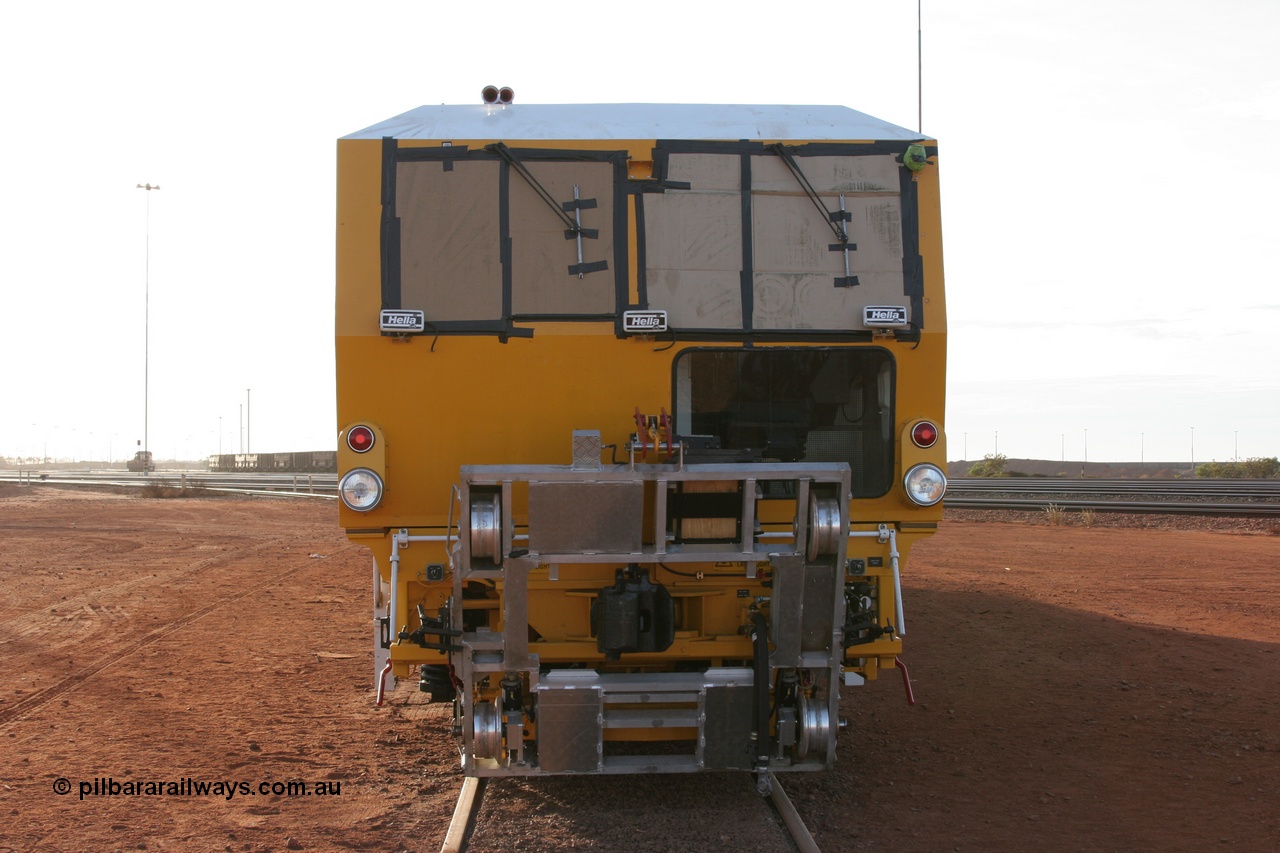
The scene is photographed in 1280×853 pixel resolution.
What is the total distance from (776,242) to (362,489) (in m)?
2.50

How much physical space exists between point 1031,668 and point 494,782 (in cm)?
546

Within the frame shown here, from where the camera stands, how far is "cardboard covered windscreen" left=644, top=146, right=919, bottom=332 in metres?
5.86

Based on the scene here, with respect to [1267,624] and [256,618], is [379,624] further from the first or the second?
[1267,624]

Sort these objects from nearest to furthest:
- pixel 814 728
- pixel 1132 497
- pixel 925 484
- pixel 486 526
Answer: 1. pixel 486 526
2. pixel 814 728
3. pixel 925 484
4. pixel 1132 497

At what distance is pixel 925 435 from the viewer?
230 inches

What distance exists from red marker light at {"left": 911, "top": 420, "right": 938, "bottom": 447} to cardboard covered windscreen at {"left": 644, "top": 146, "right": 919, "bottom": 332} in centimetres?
56

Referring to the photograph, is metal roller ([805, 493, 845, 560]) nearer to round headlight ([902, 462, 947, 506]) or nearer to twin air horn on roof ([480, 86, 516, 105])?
round headlight ([902, 462, 947, 506])

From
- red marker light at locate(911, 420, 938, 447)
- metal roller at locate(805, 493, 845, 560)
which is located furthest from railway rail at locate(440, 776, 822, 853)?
red marker light at locate(911, 420, 938, 447)

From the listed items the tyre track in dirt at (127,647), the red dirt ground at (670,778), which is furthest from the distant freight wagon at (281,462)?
the red dirt ground at (670,778)

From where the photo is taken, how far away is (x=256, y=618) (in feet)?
40.7

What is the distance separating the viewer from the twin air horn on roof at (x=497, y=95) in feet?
20.7

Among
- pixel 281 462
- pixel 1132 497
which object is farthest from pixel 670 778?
pixel 281 462

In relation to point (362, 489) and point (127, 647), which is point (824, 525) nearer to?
point (362, 489)

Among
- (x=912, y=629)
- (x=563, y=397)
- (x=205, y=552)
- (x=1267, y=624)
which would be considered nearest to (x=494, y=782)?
(x=563, y=397)
